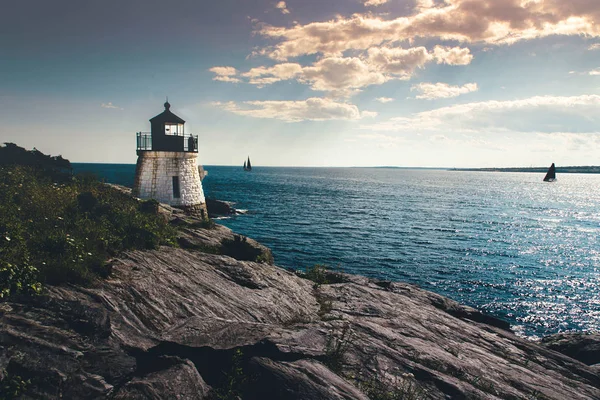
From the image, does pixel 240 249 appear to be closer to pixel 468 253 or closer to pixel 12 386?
pixel 12 386

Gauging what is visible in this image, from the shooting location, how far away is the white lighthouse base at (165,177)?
3244 centimetres

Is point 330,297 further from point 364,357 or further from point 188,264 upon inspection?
point 188,264

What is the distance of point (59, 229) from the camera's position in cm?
1319

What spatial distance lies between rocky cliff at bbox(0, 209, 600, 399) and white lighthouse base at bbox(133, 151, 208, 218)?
20.5 m

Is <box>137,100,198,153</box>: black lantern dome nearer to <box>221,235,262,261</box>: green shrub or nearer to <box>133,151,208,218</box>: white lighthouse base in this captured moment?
<box>133,151,208,218</box>: white lighthouse base

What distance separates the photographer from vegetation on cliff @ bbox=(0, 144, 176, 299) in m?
9.20

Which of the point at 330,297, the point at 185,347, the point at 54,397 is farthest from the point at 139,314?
the point at 330,297

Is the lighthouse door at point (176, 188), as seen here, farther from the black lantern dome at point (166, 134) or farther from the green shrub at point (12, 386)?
the green shrub at point (12, 386)

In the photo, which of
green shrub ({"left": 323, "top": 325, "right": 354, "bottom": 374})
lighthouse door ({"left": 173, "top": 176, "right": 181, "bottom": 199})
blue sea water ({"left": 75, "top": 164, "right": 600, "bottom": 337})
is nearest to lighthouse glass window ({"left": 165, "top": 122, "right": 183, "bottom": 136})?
lighthouse door ({"left": 173, "top": 176, "right": 181, "bottom": 199})

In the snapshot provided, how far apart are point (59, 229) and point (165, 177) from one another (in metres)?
20.5

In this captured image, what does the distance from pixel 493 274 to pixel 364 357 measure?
94.4 ft

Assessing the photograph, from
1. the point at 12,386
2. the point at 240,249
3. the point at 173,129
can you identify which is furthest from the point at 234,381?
the point at 173,129

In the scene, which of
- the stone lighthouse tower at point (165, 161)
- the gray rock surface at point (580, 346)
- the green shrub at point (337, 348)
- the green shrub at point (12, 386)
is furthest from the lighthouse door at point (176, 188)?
the gray rock surface at point (580, 346)

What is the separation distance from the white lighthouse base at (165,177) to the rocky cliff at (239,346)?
2049 centimetres
